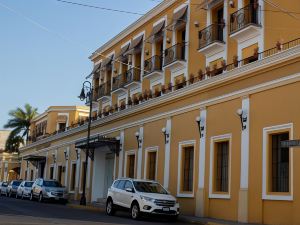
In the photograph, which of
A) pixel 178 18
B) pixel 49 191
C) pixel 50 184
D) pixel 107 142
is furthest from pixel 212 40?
pixel 50 184

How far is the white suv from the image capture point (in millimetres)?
20361

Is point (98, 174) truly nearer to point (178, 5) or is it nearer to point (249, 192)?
point (178, 5)

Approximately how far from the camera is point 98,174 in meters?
36.4

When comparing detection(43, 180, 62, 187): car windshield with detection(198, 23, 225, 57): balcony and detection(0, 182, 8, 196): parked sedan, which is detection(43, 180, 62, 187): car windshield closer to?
detection(0, 182, 8, 196): parked sedan

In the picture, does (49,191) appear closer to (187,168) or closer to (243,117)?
(187,168)

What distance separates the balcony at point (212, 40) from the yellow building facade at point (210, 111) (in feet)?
0.18

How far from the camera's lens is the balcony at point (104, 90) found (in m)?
39.8

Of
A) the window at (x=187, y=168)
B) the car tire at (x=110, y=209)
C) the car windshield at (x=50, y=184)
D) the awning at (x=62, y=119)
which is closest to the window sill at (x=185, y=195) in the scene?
the window at (x=187, y=168)

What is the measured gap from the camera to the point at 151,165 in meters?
28.6

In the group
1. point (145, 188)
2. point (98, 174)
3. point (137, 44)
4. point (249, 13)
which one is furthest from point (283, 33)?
point (98, 174)

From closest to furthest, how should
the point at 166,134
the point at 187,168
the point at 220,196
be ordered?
the point at 220,196, the point at 187,168, the point at 166,134

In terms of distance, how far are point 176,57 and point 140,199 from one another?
11.3 m

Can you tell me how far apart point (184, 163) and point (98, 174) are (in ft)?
41.8

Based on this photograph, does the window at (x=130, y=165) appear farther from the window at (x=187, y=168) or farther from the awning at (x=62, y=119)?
the awning at (x=62, y=119)
